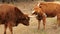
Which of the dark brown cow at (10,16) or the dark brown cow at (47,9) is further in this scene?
the dark brown cow at (47,9)

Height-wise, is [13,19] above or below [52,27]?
above

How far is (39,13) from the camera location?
27.7ft

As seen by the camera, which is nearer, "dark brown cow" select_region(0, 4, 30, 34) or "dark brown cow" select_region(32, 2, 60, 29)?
"dark brown cow" select_region(0, 4, 30, 34)

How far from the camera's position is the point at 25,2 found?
670 inches

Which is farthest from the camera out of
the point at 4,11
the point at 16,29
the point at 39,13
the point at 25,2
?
the point at 25,2

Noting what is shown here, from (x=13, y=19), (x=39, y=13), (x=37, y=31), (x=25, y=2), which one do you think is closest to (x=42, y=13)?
(x=39, y=13)

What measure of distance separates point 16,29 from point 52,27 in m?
1.58

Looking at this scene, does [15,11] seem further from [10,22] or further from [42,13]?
[42,13]

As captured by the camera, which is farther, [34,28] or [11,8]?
[34,28]

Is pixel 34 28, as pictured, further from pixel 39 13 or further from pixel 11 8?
pixel 11 8

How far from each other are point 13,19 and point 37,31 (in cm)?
134

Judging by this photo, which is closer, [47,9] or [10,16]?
[10,16]

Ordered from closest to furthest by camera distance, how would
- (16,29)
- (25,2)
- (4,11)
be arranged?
(4,11) < (16,29) < (25,2)

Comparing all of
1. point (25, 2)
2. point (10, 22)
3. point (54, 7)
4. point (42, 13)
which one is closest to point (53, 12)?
point (54, 7)
